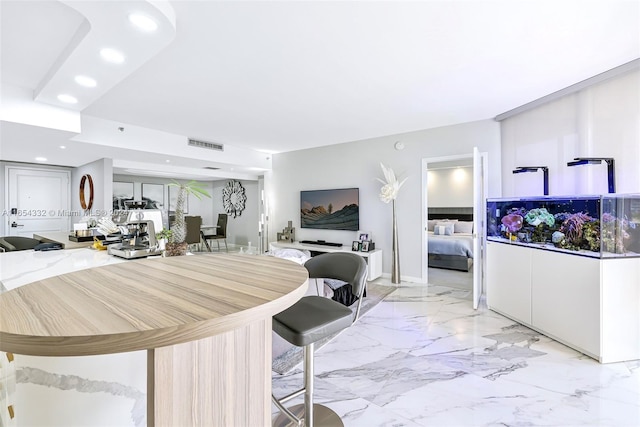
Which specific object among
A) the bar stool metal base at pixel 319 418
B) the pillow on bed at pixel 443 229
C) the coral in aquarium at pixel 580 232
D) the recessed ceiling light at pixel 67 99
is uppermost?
the recessed ceiling light at pixel 67 99

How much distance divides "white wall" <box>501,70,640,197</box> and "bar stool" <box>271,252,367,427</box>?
2.84m

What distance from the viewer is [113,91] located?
9.92ft

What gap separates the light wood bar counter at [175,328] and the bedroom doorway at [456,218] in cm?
330

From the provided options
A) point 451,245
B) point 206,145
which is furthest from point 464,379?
point 206,145

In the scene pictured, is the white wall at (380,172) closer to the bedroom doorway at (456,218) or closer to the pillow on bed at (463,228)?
the bedroom doorway at (456,218)

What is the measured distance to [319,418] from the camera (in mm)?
1637

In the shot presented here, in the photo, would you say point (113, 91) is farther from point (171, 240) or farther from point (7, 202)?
point (7, 202)

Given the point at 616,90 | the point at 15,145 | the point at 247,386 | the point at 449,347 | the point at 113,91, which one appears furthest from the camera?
the point at 15,145

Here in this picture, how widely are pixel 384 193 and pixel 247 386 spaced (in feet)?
13.4

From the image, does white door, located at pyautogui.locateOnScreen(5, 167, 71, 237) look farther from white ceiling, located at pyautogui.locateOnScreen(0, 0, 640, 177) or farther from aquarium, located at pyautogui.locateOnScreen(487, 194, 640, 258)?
aquarium, located at pyautogui.locateOnScreen(487, 194, 640, 258)

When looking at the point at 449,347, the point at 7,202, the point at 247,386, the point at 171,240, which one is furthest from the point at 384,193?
the point at 7,202

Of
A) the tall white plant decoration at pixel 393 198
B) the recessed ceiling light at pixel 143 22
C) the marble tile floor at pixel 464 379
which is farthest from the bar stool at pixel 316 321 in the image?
the tall white plant decoration at pixel 393 198

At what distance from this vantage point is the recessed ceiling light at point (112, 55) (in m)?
1.98

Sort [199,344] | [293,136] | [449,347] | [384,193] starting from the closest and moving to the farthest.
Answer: [199,344] → [449,347] → [384,193] → [293,136]
